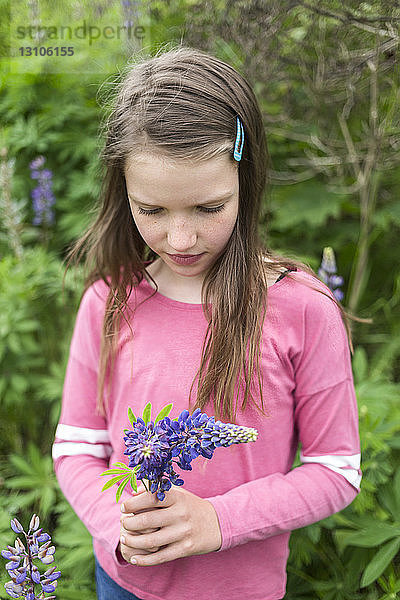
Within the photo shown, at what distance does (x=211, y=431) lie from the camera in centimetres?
90

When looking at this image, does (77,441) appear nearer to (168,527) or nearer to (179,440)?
(168,527)

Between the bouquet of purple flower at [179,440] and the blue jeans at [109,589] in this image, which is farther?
the blue jeans at [109,589]

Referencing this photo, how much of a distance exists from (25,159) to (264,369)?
2.12m

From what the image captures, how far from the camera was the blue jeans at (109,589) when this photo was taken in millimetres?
1447

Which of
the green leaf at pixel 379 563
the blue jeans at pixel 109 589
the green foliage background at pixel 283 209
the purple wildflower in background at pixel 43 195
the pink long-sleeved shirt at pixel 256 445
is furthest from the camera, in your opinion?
the purple wildflower in background at pixel 43 195

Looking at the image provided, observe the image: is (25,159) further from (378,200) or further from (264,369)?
(264,369)

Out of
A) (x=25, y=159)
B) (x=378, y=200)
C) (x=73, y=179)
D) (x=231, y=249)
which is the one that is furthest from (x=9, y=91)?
(x=231, y=249)

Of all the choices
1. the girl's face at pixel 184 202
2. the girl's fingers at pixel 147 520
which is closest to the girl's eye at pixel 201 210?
the girl's face at pixel 184 202

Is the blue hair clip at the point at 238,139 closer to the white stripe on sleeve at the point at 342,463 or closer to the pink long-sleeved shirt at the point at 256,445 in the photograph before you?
the pink long-sleeved shirt at the point at 256,445

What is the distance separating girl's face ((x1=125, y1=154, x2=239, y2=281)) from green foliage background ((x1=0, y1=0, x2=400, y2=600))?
0.62 meters

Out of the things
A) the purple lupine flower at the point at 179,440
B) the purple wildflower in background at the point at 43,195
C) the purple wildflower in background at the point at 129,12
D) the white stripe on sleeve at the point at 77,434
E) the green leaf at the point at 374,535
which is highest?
the purple wildflower in background at the point at 129,12

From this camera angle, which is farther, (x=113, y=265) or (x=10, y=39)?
(x=10, y=39)

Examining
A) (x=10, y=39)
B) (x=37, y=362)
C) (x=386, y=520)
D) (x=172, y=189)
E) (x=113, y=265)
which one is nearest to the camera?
(x=172, y=189)

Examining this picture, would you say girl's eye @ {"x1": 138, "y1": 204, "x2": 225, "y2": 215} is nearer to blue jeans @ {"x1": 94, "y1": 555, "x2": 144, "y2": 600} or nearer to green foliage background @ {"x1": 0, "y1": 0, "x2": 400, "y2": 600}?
green foliage background @ {"x1": 0, "y1": 0, "x2": 400, "y2": 600}
